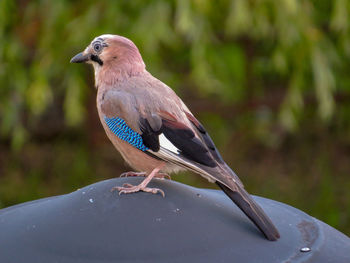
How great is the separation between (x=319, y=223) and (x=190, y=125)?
0.70 meters

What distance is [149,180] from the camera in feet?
8.52

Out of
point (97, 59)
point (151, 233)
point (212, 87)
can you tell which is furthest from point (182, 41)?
point (151, 233)

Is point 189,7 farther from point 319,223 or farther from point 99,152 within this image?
point 99,152

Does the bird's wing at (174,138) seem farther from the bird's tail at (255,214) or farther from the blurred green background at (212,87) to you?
the blurred green background at (212,87)

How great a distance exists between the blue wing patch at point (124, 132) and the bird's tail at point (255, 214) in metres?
0.51

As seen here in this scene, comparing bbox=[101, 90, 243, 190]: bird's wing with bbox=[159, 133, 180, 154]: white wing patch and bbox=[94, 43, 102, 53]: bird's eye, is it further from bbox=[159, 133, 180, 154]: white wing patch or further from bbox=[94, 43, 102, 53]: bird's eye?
bbox=[94, 43, 102, 53]: bird's eye

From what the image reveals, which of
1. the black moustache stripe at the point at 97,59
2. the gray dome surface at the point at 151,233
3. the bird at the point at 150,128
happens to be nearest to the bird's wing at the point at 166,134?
the bird at the point at 150,128

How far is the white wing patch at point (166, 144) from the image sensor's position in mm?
2582

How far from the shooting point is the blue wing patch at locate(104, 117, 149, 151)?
2758 mm

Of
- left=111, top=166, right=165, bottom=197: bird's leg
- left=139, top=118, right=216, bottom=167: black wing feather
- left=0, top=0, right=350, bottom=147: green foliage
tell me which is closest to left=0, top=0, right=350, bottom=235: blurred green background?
left=0, top=0, right=350, bottom=147: green foliage

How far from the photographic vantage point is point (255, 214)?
232 cm

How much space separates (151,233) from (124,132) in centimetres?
74

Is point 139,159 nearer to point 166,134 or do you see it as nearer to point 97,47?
point 166,134

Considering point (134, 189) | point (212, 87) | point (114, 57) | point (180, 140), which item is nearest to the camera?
point (134, 189)
